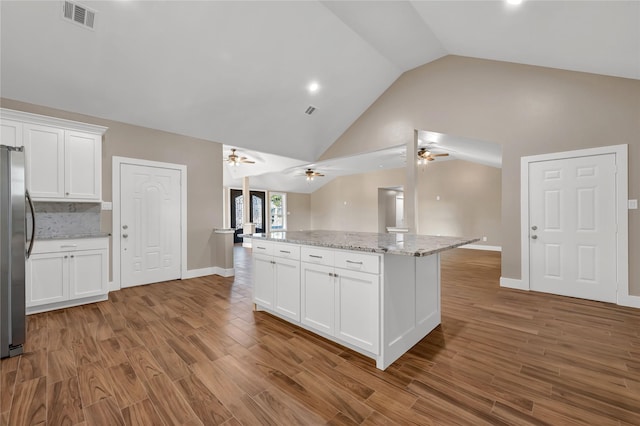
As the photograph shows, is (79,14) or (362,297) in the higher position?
(79,14)

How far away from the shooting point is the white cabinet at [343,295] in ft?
6.81

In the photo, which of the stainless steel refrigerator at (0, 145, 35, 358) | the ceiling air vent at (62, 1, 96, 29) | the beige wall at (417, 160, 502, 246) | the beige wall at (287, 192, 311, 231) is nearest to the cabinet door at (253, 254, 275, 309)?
the stainless steel refrigerator at (0, 145, 35, 358)

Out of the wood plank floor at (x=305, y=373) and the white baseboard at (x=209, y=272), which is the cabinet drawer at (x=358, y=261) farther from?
the white baseboard at (x=209, y=272)

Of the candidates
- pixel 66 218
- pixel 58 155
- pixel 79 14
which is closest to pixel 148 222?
pixel 66 218

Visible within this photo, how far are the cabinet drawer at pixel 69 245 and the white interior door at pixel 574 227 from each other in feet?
20.4

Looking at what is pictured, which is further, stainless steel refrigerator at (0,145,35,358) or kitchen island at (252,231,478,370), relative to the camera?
stainless steel refrigerator at (0,145,35,358)

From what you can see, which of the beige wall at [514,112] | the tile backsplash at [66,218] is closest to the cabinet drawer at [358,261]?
the beige wall at [514,112]

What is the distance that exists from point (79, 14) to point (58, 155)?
1693 mm

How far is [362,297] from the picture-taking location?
84.0 inches

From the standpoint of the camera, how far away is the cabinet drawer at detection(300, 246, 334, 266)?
2359 millimetres

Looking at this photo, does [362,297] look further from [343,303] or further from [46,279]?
[46,279]

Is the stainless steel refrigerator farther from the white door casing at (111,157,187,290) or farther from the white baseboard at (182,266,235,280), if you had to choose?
the white baseboard at (182,266,235,280)

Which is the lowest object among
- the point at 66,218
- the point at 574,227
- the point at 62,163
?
the point at 574,227

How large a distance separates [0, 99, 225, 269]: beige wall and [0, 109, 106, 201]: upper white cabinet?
1.26 ft
